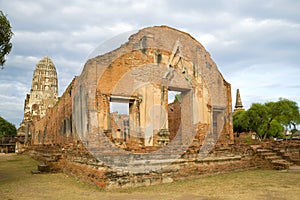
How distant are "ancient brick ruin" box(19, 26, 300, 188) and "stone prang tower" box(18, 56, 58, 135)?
27.8m

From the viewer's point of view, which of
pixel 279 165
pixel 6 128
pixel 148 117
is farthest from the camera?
pixel 6 128

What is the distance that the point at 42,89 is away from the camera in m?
43.6

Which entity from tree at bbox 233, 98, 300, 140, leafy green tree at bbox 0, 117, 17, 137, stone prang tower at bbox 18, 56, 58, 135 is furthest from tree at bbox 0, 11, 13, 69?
leafy green tree at bbox 0, 117, 17, 137

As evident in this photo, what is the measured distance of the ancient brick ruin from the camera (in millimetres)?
8039

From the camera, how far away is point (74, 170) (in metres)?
9.48

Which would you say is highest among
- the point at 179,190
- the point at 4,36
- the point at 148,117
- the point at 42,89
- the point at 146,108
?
the point at 42,89

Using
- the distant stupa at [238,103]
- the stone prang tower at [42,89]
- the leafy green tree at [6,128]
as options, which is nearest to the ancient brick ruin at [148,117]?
the distant stupa at [238,103]

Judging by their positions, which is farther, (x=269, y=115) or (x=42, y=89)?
(x=42, y=89)

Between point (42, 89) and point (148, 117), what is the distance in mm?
35318

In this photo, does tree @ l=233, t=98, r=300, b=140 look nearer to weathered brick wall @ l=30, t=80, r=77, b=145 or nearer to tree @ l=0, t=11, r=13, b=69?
weathered brick wall @ l=30, t=80, r=77, b=145

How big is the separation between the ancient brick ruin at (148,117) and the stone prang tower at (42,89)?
27804 mm

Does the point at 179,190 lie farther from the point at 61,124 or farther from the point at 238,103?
the point at 238,103

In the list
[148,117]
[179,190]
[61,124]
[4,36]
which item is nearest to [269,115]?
[148,117]

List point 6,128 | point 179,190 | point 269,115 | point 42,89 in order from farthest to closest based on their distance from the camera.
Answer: point 6,128
point 42,89
point 269,115
point 179,190
